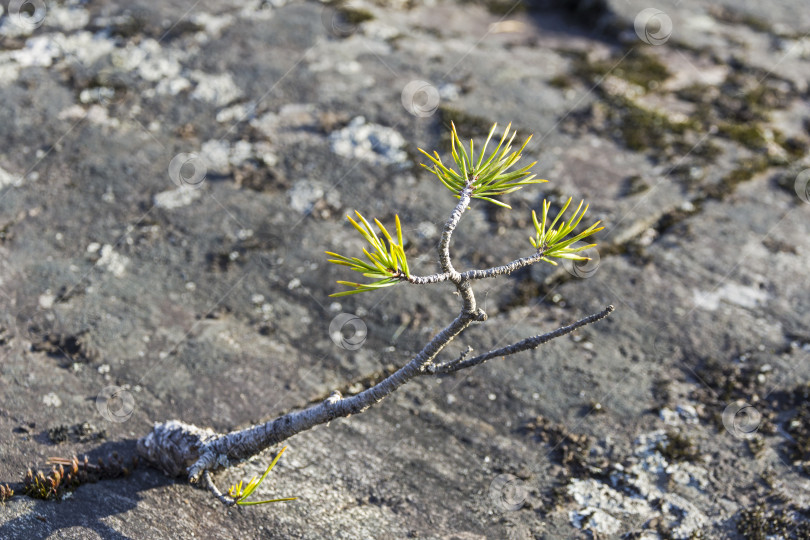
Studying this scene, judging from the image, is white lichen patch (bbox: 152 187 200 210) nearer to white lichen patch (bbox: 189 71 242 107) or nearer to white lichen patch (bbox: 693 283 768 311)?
white lichen patch (bbox: 189 71 242 107)

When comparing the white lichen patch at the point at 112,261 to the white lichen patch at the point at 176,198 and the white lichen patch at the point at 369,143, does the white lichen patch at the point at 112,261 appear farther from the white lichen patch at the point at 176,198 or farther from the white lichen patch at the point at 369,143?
the white lichen patch at the point at 369,143

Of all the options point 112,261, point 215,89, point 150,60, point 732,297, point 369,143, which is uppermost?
point 150,60

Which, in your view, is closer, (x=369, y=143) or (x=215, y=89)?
(x=369, y=143)

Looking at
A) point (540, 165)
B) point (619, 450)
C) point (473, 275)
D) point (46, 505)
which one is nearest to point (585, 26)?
point (540, 165)

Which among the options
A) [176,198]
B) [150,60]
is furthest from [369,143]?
[150,60]

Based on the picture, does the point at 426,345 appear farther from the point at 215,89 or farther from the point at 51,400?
the point at 215,89

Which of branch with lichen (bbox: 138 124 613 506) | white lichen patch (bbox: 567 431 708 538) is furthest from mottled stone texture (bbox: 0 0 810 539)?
branch with lichen (bbox: 138 124 613 506)

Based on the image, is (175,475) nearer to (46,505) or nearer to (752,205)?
(46,505)
